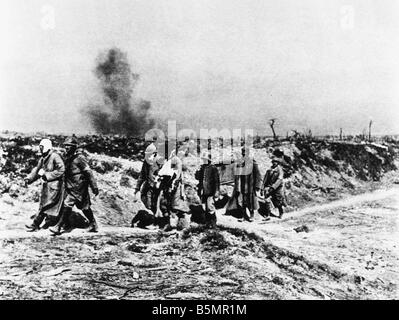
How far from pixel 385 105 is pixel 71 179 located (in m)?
5.92

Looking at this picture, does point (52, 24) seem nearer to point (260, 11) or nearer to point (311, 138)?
point (260, 11)

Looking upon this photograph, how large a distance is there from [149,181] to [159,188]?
0.75 feet

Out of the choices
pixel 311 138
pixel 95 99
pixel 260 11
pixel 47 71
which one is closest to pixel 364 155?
pixel 311 138

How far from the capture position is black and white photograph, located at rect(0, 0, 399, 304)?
7.93 meters

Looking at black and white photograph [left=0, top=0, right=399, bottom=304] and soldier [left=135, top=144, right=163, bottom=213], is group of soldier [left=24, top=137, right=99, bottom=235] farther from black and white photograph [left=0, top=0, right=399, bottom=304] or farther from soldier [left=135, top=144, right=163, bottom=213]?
soldier [left=135, top=144, right=163, bottom=213]

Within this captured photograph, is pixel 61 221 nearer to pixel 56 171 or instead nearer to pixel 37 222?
pixel 37 222

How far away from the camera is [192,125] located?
871 cm

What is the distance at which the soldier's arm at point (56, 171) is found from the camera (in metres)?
7.97

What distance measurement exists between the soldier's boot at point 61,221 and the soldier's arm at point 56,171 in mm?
566

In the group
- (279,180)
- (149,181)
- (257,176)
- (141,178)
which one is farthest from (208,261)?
(279,180)

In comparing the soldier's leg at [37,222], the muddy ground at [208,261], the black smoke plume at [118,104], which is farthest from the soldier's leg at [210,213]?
the soldier's leg at [37,222]

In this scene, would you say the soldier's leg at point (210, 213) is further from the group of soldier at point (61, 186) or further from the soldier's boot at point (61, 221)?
the soldier's boot at point (61, 221)

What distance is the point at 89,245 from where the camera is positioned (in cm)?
773

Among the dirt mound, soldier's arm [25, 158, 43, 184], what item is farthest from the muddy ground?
soldier's arm [25, 158, 43, 184]
